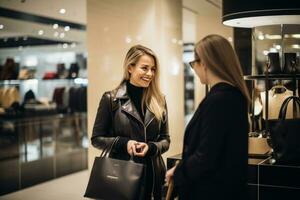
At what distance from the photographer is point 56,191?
600cm

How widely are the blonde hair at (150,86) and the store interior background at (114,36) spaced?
1933mm

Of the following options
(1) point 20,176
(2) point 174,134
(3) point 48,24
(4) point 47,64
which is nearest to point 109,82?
(2) point 174,134

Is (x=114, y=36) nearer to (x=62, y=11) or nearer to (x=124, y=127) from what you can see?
(x=124, y=127)

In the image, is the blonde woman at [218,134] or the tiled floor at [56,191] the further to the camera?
the tiled floor at [56,191]

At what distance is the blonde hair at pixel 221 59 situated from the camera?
7.14ft

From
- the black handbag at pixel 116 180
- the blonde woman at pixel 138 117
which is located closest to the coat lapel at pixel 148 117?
the blonde woman at pixel 138 117

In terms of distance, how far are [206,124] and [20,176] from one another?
471 cm

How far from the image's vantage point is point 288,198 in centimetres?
318

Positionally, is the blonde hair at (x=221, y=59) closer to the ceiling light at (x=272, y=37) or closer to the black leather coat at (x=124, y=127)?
the black leather coat at (x=124, y=127)

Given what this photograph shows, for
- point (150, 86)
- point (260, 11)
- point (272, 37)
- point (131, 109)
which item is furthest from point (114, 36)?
point (272, 37)

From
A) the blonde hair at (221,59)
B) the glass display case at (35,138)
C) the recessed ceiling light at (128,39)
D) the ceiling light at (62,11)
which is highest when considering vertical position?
the ceiling light at (62,11)

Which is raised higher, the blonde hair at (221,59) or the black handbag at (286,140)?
the blonde hair at (221,59)

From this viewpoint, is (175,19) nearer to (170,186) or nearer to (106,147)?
(106,147)

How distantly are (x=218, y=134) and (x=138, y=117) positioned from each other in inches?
39.9
